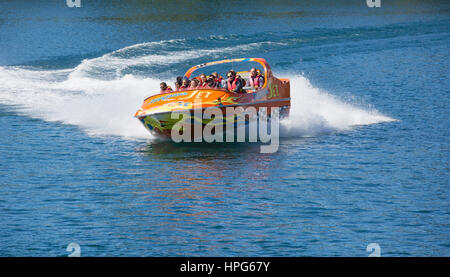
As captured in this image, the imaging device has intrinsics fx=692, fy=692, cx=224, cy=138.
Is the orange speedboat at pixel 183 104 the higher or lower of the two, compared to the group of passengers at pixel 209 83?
lower

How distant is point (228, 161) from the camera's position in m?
23.5

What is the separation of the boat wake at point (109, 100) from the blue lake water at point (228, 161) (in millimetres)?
99

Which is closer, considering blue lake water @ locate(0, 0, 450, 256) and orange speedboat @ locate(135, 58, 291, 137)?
blue lake water @ locate(0, 0, 450, 256)

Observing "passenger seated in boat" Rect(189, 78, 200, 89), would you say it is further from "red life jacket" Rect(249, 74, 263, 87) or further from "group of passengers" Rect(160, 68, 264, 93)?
"red life jacket" Rect(249, 74, 263, 87)

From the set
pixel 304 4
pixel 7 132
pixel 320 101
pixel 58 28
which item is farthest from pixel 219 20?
pixel 7 132

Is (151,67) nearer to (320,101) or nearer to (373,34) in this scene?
(320,101)

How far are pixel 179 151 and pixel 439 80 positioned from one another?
2054 cm

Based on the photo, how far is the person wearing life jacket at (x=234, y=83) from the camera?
82.3 feet

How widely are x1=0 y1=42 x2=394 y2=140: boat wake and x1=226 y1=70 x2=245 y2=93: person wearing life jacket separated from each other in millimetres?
3157

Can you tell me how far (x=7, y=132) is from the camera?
2794 centimetres

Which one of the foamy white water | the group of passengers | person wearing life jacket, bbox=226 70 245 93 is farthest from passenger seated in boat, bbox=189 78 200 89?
the foamy white water

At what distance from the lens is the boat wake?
28469 mm

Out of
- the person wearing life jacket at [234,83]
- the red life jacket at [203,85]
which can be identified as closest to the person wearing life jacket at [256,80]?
the person wearing life jacket at [234,83]

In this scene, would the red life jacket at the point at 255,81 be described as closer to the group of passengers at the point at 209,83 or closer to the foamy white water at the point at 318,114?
the group of passengers at the point at 209,83
